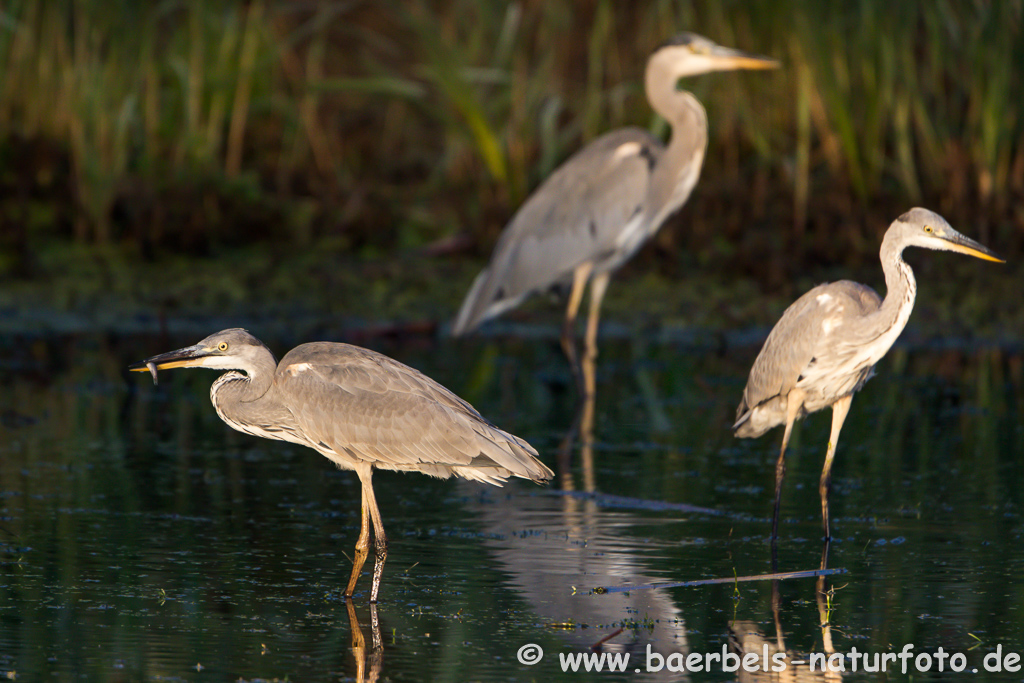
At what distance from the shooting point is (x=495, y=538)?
6516mm

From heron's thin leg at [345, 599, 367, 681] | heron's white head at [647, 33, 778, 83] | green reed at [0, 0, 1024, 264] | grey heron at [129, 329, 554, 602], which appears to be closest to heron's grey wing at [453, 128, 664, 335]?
heron's white head at [647, 33, 778, 83]

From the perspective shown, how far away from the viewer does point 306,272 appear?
12.9 meters

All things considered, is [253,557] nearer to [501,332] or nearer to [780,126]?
[501,332]

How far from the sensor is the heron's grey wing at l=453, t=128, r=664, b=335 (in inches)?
429

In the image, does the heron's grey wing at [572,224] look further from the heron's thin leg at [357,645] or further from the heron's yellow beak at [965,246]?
the heron's thin leg at [357,645]

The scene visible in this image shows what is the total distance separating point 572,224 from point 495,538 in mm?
4758

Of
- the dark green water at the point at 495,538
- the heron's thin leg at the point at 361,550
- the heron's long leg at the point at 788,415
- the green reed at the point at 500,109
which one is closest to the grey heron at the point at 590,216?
the dark green water at the point at 495,538

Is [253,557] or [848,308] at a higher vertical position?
[848,308]

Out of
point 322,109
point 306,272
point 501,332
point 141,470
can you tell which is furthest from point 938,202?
point 141,470

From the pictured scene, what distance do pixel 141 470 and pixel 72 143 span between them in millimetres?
5686

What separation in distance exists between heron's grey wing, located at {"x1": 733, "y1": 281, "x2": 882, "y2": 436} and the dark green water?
62 centimetres

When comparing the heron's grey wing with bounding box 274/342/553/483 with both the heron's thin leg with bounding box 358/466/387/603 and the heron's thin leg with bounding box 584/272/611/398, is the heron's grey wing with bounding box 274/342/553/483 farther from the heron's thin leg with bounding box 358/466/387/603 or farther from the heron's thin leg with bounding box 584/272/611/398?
the heron's thin leg with bounding box 584/272/611/398

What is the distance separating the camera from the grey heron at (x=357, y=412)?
586 centimetres

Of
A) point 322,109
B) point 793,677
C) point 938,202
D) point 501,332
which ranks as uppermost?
point 322,109
